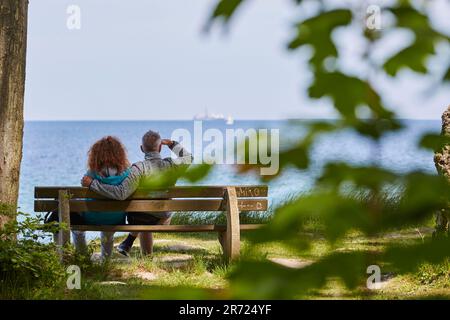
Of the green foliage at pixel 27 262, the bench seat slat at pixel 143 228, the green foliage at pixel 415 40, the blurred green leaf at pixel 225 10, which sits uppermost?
the blurred green leaf at pixel 225 10

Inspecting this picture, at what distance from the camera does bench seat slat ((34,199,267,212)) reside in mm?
7930

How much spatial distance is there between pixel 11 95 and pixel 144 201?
1.57 metres

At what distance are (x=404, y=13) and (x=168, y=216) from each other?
305 inches

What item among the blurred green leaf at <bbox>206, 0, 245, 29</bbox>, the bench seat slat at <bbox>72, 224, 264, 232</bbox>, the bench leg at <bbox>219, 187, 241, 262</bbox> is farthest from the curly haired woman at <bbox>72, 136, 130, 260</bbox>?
the blurred green leaf at <bbox>206, 0, 245, 29</bbox>

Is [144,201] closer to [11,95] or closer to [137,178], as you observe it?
[137,178]

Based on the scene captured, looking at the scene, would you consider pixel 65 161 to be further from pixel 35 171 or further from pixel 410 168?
pixel 410 168

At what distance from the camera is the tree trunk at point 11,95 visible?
7.15 metres

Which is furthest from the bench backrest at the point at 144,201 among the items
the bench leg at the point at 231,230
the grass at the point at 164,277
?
the grass at the point at 164,277

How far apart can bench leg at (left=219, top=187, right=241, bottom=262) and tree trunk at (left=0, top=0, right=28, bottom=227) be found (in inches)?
74.6

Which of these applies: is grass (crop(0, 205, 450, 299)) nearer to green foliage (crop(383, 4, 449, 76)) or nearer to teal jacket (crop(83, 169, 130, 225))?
teal jacket (crop(83, 169, 130, 225))

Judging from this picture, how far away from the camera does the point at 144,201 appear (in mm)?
8023

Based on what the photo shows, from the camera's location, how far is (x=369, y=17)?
87cm

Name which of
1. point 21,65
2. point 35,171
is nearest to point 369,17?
point 21,65

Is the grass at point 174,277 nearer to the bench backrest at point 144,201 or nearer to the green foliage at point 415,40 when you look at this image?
the bench backrest at point 144,201
